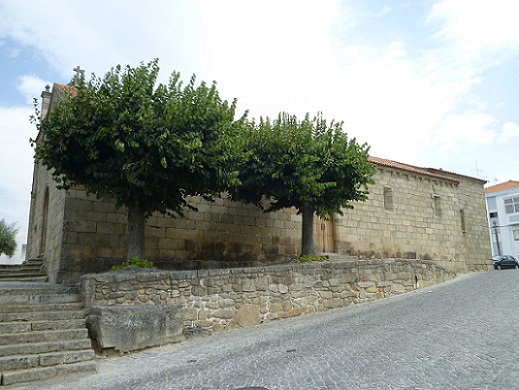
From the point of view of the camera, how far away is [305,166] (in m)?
11.2

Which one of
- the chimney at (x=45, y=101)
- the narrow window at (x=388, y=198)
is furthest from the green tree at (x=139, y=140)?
the narrow window at (x=388, y=198)

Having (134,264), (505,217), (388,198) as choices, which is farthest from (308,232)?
(505,217)

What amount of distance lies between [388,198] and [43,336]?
1539 centimetres

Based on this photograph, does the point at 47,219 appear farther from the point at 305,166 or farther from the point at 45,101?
the point at 305,166

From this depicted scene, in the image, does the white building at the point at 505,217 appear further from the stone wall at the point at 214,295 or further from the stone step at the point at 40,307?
the stone step at the point at 40,307

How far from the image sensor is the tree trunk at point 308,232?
12.3m

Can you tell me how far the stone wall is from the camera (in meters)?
7.23

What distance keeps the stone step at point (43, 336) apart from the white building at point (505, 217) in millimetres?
42992

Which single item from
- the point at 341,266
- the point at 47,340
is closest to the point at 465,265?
the point at 341,266

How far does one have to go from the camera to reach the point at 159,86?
29.3 ft

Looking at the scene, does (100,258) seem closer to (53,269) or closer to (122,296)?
(53,269)

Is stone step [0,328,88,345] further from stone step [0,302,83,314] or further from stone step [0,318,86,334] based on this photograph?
stone step [0,302,83,314]

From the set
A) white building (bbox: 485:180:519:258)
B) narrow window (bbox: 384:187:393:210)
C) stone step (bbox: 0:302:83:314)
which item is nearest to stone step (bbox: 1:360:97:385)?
stone step (bbox: 0:302:83:314)

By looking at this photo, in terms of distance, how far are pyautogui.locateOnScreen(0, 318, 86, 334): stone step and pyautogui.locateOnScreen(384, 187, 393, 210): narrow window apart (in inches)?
569
